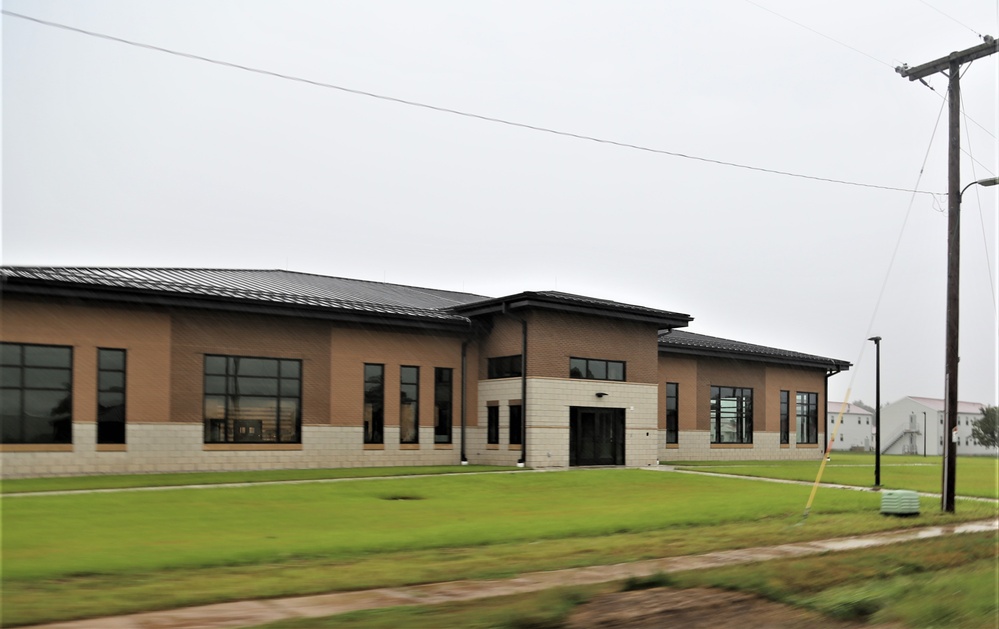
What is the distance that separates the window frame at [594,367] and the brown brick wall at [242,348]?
975 cm

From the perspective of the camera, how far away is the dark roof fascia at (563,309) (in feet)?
108

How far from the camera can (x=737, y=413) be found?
154 feet

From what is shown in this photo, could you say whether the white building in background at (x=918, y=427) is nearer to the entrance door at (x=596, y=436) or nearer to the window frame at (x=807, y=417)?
the window frame at (x=807, y=417)

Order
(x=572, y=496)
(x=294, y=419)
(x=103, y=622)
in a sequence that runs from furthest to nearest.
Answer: (x=294, y=419) < (x=572, y=496) < (x=103, y=622)

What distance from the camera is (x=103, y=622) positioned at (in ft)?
28.0

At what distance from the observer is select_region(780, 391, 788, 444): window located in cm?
4916

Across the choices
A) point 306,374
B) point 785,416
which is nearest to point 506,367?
point 306,374

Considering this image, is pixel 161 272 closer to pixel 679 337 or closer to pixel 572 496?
pixel 572 496

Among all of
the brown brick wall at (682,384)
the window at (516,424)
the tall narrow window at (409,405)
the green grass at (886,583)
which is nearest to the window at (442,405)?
the tall narrow window at (409,405)

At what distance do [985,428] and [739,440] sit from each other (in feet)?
203

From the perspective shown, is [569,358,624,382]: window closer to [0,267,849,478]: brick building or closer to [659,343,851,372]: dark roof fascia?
[0,267,849,478]: brick building

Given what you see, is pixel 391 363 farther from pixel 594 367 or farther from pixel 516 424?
pixel 594 367

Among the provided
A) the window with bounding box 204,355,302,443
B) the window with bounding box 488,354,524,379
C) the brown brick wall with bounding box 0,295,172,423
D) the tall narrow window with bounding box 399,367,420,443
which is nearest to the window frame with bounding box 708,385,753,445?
the window with bounding box 488,354,524,379

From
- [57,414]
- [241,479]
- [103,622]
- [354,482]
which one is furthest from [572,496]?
[103,622]
